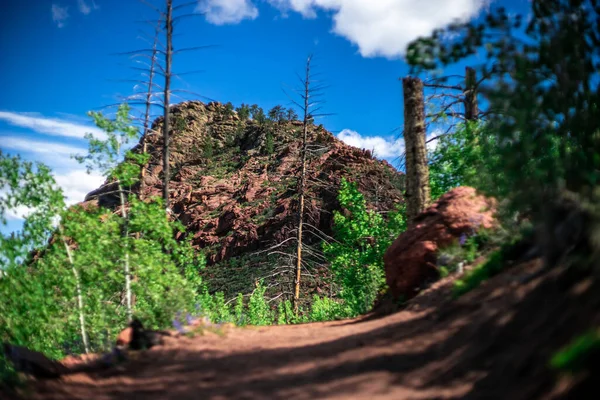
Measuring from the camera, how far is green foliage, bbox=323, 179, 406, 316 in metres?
15.3

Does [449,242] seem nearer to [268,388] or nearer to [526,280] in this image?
[526,280]

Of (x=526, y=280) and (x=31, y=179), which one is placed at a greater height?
Result: (x=31, y=179)

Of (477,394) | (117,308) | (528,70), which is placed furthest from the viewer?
(117,308)

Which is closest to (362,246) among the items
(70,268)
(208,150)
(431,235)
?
(431,235)

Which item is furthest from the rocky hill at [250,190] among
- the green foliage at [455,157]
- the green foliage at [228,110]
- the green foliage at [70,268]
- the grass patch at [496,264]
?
the grass patch at [496,264]

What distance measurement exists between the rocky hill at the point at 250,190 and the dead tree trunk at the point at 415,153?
26.9 meters

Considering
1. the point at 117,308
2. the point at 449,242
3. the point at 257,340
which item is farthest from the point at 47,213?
the point at 449,242

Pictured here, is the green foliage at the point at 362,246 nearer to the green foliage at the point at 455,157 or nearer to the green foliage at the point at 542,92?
the green foliage at the point at 455,157

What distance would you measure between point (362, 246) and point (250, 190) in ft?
150

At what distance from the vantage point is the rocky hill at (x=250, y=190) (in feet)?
149

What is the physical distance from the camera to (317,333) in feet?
22.9

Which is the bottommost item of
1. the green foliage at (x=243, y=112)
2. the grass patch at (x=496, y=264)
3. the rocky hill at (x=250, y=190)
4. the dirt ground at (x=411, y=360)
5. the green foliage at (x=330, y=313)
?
the green foliage at (x=330, y=313)

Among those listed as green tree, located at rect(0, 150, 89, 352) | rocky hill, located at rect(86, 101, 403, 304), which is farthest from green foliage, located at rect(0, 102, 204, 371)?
rocky hill, located at rect(86, 101, 403, 304)

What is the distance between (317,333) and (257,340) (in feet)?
3.41
